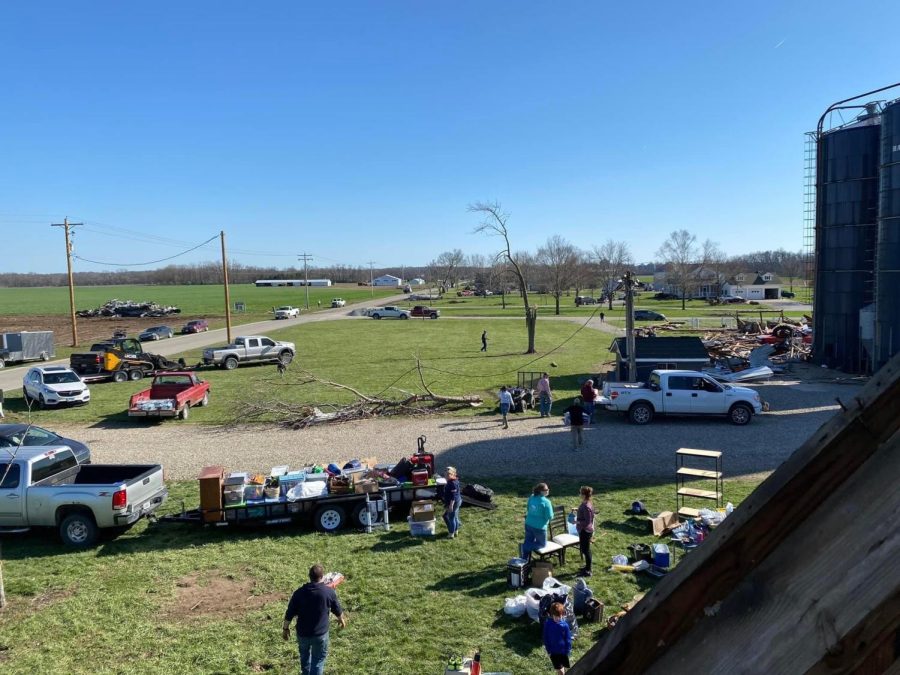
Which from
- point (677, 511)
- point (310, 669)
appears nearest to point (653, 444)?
point (677, 511)

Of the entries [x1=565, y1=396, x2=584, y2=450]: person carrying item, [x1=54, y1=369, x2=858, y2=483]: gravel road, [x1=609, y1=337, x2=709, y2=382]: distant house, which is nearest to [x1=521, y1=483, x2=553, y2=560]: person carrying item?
[x1=54, y1=369, x2=858, y2=483]: gravel road

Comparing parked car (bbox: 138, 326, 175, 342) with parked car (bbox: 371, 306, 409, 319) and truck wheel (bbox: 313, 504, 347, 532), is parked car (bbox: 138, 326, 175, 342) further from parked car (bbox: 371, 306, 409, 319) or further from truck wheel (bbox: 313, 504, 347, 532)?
truck wheel (bbox: 313, 504, 347, 532)

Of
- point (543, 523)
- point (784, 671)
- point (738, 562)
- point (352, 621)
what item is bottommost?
point (352, 621)

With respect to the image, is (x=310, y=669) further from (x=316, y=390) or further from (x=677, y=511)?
(x=316, y=390)

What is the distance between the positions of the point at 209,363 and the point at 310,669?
3073 centimetres

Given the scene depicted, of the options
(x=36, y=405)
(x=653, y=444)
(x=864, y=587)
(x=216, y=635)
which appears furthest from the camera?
(x=36, y=405)

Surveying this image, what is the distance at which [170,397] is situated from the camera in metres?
23.8

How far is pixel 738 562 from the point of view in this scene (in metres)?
1.18

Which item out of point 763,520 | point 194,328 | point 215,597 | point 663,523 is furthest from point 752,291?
point 763,520

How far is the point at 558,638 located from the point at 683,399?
14.9 metres

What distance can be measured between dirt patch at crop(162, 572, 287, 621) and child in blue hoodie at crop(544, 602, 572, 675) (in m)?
4.54

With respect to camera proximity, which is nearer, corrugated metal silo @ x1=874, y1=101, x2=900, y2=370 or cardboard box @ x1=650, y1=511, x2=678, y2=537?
cardboard box @ x1=650, y1=511, x2=678, y2=537

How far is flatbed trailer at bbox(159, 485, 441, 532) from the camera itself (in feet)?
41.0

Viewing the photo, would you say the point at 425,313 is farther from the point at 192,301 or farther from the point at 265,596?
the point at 192,301
